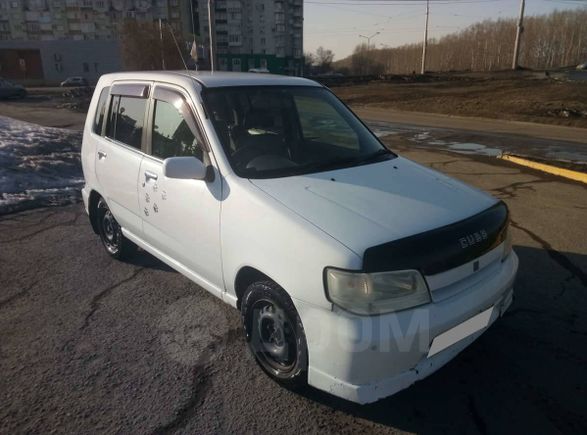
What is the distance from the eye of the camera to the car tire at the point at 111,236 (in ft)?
14.3

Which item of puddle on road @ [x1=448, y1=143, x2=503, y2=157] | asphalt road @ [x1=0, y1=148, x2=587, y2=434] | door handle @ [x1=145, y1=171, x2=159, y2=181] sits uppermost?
door handle @ [x1=145, y1=171, x2=159, y2=181]

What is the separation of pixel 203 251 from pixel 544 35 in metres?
122

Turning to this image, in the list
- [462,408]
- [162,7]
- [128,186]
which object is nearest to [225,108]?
[128,186]

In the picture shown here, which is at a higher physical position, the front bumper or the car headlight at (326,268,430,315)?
the car headlight at (326,268,430,315)

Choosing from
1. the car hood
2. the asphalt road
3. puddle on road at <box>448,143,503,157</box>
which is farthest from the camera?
puddle on road at <box>448,143,503,157</box>

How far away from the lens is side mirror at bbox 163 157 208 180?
267cm

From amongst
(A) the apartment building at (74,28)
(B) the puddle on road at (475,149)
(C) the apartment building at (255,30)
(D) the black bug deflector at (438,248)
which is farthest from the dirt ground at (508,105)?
(C) the apartment building at (255,30)

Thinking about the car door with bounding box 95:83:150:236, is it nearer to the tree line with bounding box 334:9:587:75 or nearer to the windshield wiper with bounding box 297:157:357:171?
the windshield wiper with bounding box 297:157:357:171

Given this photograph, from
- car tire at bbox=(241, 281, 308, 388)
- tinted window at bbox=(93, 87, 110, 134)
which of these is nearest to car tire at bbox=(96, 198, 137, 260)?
tinted window at bbox=(93, 87, 110, 134)

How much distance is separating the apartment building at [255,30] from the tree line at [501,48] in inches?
843

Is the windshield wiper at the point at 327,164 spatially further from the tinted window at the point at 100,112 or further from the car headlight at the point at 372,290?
the tinted window at the point at 100,112

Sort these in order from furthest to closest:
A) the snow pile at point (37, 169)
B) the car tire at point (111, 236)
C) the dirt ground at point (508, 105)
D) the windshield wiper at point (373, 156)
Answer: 1. the dirt ground at point (508, 105)
2. the snow pile at point (37, 169)
3. the car tire at point (111, 236)
4. the windshield wiper at point (373, 156)

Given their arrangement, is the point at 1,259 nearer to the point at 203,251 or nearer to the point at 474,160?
the point at 203,251

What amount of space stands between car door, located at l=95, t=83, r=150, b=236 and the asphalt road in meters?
0.67
